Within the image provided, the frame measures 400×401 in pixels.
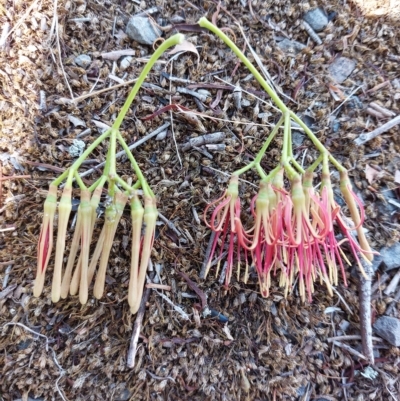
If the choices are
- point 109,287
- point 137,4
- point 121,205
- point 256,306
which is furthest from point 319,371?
point 137,4


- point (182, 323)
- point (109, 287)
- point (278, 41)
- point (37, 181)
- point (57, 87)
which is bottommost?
point (182, 323)

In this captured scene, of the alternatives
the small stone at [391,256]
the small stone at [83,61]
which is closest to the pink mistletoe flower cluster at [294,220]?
the small stone at [391,256]

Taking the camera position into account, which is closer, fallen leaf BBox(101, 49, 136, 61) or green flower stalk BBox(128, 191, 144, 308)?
green flower stalk BBox(128, 191, 144, 308)

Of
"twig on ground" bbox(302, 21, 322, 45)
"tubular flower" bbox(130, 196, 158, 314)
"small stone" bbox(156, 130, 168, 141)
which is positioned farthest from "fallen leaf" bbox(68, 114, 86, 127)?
"twig on ground" bbox(302, 21, 322, 45)

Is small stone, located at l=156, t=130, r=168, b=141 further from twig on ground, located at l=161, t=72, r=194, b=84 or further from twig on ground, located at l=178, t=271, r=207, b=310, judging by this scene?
twig on ground, located at l=178, t=271, r=207, b=310

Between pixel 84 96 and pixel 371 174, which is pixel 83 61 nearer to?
pixel 84 96

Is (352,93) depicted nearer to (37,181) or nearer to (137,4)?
(137,4)

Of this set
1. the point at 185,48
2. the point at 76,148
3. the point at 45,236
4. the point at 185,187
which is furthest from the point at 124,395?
the point at 185,48
